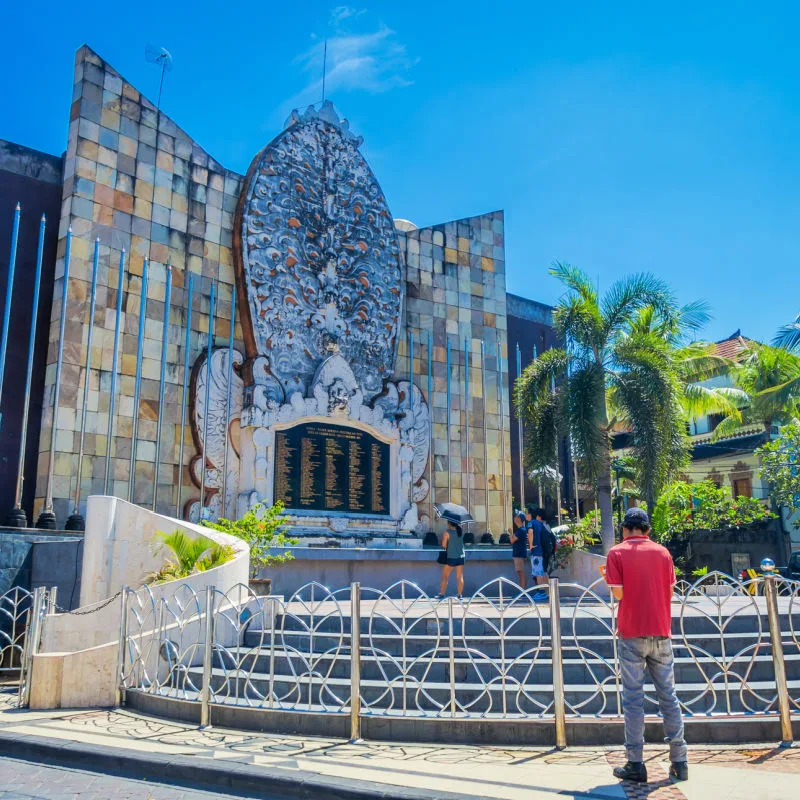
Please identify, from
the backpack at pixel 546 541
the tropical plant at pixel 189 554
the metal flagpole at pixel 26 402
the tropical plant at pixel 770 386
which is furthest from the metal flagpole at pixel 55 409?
the tropical plant at pixel 770 386

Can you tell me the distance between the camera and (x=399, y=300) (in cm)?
1797

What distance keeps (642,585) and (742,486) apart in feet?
92.0

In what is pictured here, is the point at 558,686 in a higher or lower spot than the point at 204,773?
higher

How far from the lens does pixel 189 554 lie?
368 inches

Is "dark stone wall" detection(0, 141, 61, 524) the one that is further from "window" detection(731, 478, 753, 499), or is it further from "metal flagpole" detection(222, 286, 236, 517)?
"window" detection(731, 478, 753, 499)

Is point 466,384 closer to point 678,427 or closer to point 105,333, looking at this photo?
point 678,427

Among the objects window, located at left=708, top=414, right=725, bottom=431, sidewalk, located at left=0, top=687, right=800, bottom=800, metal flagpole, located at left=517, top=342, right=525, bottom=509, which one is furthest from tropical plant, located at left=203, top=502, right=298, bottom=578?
window, located at left=708, top=414, right=725, bottom=431

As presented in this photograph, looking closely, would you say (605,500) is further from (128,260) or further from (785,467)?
(128,260)

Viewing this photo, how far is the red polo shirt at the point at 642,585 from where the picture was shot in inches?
203

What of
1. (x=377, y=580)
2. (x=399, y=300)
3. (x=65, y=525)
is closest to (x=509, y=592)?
(x=377, y=580)

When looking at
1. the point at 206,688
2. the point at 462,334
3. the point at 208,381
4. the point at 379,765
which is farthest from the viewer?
the point at 462,334

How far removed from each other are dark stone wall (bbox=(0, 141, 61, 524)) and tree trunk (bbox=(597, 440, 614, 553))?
10262 mm

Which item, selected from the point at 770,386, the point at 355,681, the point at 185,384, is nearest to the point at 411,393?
the point at 185,384

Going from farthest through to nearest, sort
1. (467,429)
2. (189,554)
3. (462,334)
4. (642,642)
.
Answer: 1. (462,334)
2. (467,429)
3. (189,554)
4. (642,642)
